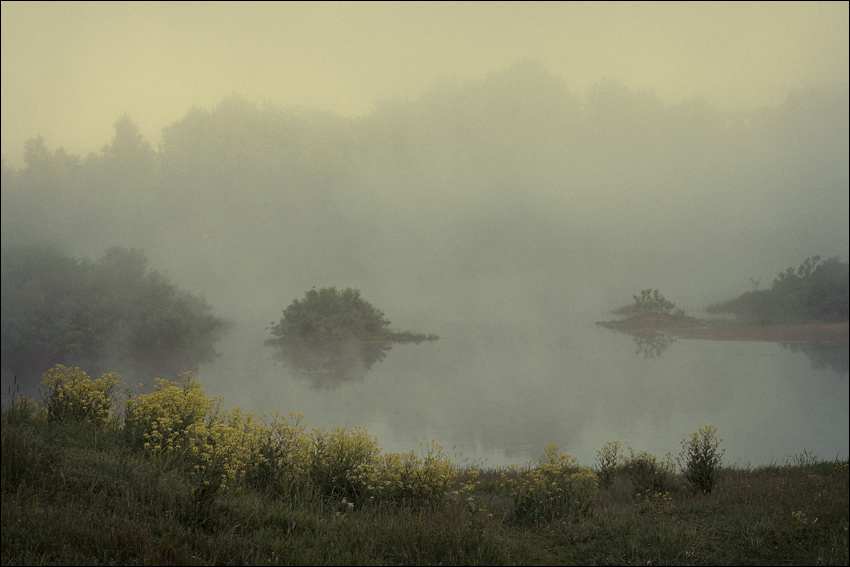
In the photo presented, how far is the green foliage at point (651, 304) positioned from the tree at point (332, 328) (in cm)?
1053

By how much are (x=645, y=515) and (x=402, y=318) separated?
63.0 ft

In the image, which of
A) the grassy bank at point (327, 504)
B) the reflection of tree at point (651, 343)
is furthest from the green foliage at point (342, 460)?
the reflection of tree at point (651, 343)

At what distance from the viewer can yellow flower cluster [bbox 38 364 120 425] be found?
7.85 metres

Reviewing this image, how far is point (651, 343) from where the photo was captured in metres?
20.4

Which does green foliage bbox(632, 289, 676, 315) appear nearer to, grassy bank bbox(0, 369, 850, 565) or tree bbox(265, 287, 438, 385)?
tree bbox(265, 287, 438, 385)

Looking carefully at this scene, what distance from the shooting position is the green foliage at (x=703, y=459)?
24.7 ft

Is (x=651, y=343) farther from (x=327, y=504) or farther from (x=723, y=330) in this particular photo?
(x=327, y=504)

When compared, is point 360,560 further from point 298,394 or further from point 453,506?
point 298,394

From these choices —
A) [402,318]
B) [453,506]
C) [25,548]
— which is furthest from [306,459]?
[402,318]

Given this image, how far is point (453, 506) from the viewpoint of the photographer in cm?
625

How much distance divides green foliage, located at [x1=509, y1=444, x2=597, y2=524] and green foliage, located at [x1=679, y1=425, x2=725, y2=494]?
6.13 feet

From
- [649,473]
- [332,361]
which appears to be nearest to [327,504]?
[649,473]

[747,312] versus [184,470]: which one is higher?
[747,312]

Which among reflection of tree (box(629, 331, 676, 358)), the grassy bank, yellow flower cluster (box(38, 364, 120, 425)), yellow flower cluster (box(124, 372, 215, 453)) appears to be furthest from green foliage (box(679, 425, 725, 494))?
reflection of tree (box(629, 331, 676, 358))
